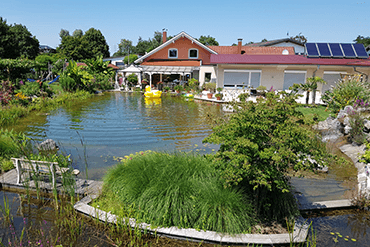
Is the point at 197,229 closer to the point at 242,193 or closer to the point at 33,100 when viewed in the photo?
the point at 242,193

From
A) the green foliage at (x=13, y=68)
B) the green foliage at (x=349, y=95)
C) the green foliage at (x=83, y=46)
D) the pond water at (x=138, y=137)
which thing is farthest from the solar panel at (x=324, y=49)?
the green foliage at (x=83, y=46)

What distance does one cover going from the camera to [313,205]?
505 cm

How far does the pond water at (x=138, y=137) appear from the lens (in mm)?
4773

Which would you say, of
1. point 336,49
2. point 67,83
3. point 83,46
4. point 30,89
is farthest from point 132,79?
point 83,46

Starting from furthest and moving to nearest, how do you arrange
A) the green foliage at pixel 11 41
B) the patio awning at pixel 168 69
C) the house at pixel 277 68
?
the green foliage at pixel 11 41, the patio awning at pixel 168 69, the house at pixel 277 68

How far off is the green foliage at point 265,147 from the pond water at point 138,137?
2.50 feet

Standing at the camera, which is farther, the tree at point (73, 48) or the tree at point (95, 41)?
the tree at point (95, 41)

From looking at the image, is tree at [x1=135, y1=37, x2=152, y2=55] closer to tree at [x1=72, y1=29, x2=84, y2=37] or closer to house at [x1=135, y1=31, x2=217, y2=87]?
tree at [x1=72, y1=29, x2=84, y2=37]

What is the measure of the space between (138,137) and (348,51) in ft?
67.5

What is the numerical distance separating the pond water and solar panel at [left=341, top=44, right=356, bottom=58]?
557 inches

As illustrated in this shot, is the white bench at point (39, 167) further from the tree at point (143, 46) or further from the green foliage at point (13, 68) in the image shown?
the tree at point (143, 46)

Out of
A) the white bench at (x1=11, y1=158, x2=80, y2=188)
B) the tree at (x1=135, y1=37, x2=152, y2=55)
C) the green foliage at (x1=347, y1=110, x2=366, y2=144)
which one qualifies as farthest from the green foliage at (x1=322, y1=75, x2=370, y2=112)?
the tree at (x1=135, y1=37, x2=152, y2=55)

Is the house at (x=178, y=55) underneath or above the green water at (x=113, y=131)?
above

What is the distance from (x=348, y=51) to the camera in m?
21.5
